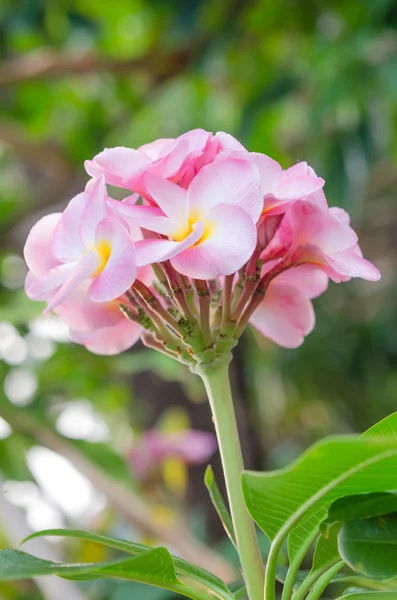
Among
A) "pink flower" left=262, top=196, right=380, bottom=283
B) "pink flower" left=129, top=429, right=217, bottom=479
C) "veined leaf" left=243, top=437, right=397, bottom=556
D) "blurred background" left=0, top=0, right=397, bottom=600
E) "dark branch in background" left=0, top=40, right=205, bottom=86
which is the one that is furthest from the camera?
"dark branch in background" left=0, top=40, right=205, bottom=86

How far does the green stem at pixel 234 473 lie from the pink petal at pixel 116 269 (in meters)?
0.06

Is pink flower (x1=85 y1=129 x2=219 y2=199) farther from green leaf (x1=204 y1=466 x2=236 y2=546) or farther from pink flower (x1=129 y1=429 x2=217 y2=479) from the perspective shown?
pink flower (x1=129 y1=429 x2=217 y2=479)

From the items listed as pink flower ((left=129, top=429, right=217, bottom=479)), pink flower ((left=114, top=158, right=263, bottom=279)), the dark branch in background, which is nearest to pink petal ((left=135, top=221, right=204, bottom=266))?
pink flower ((left=114, top=158, right=263, bottom=279))

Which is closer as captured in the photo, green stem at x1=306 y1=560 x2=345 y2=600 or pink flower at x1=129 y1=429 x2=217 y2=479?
green stem at x1=306 y1=560 x2=345 y2=600

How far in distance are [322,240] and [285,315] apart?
0.06m

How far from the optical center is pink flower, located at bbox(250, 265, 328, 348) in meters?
0.35

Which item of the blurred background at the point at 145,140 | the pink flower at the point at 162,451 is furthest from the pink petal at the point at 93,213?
the pink flower at the point at 162,451

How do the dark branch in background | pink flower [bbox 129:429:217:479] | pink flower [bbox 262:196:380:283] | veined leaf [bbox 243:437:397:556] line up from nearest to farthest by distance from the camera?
veined leaf [bbox 243:437:397:556], pink flower [bbox 262:196:380:283], pink flower [bbox 129:429:217:479], the dark branch in background

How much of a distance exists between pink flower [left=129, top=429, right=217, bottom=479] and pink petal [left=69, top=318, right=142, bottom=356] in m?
0.90

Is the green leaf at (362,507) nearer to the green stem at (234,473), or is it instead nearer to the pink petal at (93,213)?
the green stem at (234,473)

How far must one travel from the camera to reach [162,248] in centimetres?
26

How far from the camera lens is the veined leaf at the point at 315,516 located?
26 centimetres

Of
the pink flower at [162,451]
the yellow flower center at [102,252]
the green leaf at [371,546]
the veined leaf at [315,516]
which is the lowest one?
the green leaf at [371,546]

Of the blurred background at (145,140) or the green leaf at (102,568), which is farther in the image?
the blurred background at (145,140)
